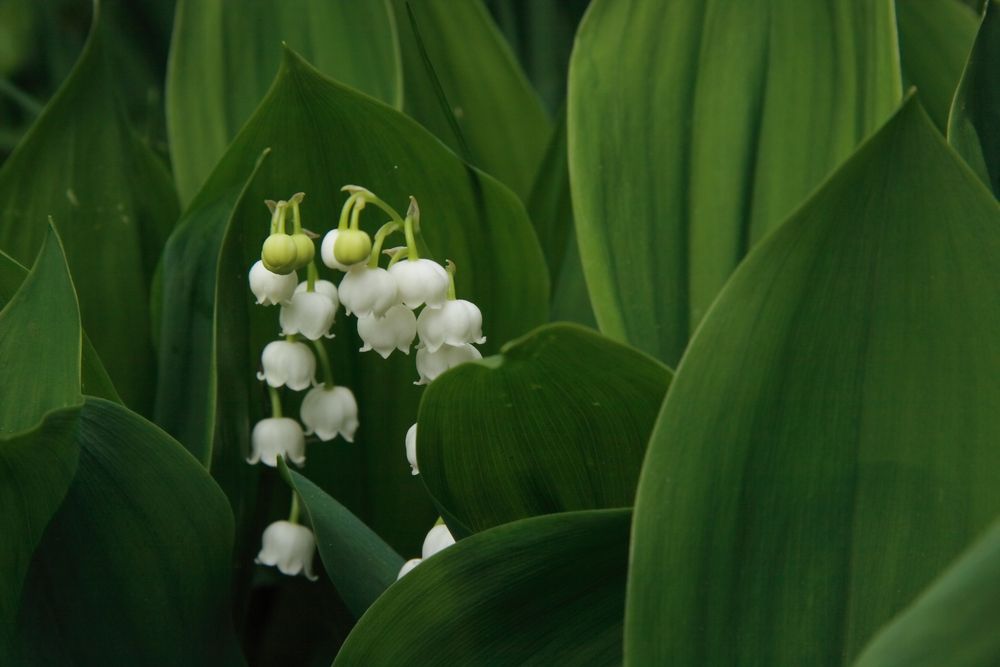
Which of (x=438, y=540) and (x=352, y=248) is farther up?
(x=352, y=248)

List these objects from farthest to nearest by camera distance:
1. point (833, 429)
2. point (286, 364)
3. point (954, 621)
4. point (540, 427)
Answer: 1. point (286, 364)
2. point (540, 427)
3. point (833, 429)
4. point (954, 621)

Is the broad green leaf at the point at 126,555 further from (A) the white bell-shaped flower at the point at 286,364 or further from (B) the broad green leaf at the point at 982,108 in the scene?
(B) the broad green leaf at the point at 982,108

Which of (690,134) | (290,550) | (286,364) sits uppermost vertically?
(690,134)

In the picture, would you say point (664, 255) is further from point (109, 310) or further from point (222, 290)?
point (109, 310)

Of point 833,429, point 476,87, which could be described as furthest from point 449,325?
point 476,87

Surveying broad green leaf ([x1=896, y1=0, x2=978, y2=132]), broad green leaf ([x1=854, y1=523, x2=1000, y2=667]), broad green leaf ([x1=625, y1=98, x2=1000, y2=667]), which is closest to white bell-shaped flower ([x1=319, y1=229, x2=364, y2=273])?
broad green leaf ([x1=625, y1=98, x2=1000, y2=667])

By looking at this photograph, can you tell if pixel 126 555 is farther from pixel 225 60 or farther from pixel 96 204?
pixel 225 60

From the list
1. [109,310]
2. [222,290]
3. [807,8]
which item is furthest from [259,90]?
[807,8]
